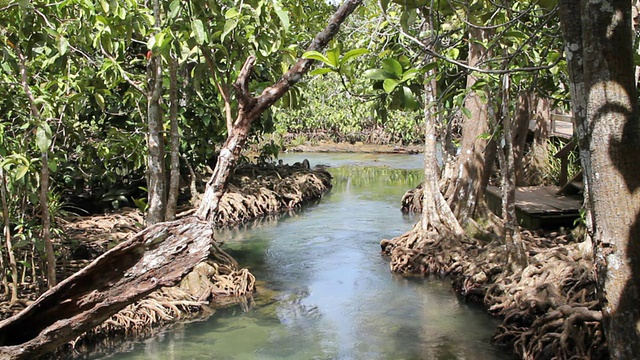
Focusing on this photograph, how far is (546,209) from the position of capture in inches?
328

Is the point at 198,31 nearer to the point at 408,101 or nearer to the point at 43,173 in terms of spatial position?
the point at 43,173

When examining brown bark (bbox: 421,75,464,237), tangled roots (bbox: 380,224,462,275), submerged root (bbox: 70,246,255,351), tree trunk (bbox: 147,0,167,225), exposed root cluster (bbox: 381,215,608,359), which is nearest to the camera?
exposed root cluster (bbox: 381,215,608,359)

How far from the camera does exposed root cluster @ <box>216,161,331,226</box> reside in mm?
11505

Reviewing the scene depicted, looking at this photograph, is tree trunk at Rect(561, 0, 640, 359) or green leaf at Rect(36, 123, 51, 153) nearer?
tree trunk at Rect(561, 0, 640, 359)

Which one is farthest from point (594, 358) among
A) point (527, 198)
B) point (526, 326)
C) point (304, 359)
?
point (527, 198)

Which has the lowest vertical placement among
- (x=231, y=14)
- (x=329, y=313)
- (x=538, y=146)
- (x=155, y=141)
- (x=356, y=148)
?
(x=329, y=313)

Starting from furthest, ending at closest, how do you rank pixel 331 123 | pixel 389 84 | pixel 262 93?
pixel 331 123 → pixel 262 93 → pixel 389 84

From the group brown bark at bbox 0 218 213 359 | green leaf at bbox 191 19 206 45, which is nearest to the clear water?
brown bark at bbox 0 218 213 359

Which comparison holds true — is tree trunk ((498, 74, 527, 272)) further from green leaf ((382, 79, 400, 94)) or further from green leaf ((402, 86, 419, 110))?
green leaf ((382, 79, 400, 94))

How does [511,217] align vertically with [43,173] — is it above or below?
below

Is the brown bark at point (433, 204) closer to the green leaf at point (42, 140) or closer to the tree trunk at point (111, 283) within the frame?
the green leaf at point (42, 140)

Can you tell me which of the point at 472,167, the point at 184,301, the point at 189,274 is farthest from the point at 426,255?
the point at 184,301

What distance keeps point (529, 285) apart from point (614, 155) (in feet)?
13.3

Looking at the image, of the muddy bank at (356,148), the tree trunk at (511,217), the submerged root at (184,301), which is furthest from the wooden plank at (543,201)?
the muddy bank at (356,148)
